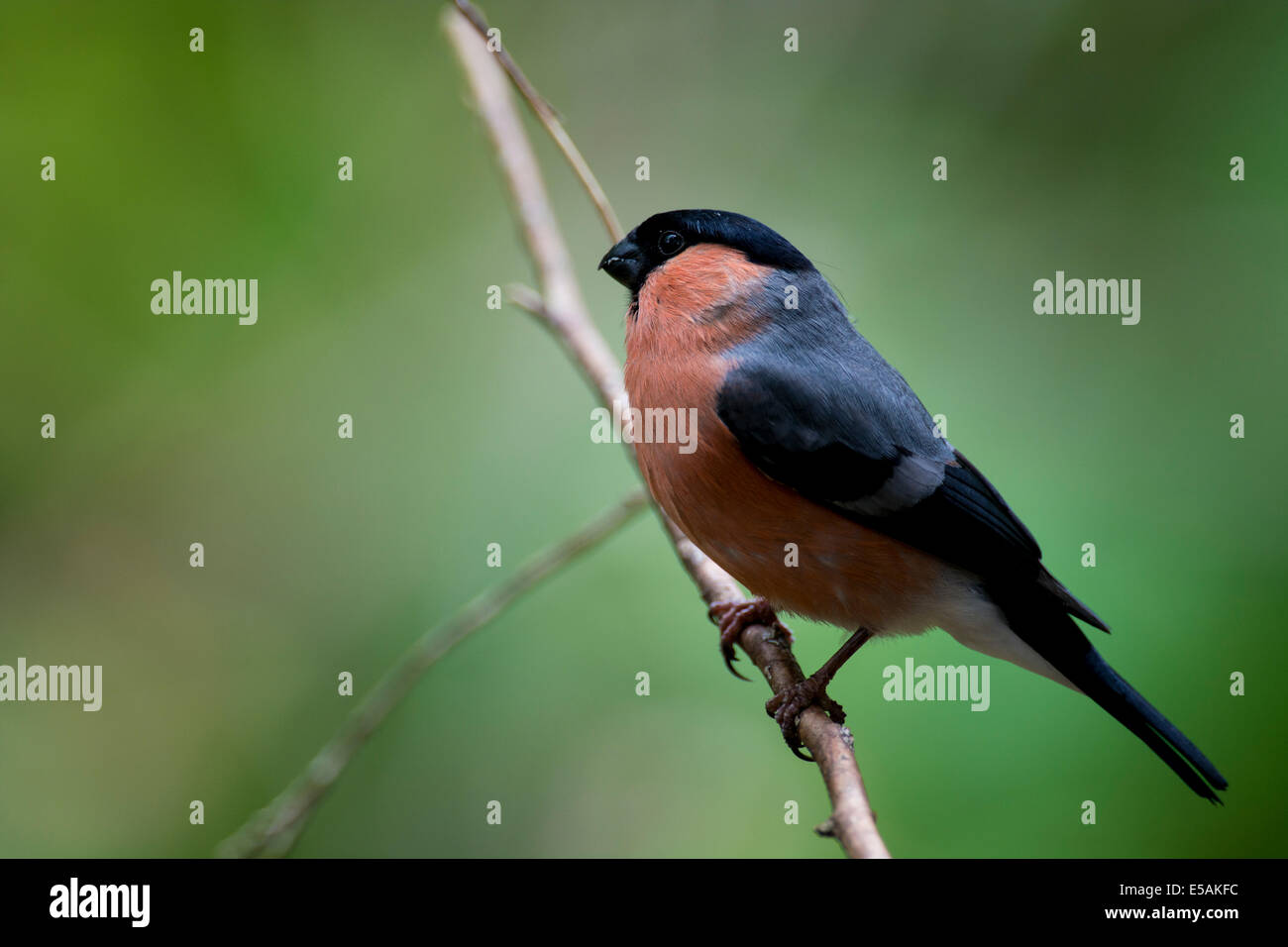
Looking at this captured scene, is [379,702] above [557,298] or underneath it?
underneath

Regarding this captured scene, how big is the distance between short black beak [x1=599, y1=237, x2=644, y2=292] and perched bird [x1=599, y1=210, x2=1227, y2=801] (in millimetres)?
196

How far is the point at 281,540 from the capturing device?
12.2 feet

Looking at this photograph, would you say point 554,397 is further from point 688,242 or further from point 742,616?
point 742,616

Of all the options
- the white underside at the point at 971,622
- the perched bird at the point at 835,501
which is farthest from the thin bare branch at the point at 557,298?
the white underside at the point at 971,622

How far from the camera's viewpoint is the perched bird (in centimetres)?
242

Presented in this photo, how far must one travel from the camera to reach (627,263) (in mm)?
2818

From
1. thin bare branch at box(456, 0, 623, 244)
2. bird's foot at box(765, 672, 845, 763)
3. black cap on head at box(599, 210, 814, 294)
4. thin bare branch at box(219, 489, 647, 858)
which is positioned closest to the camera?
thin bare branch at box(219, 489, 647, 858)

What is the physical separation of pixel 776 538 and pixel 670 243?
0.86 m

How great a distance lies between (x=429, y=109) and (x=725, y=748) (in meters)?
2.81

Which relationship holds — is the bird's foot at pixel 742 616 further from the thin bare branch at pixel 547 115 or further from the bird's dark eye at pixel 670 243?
the thin bare branch at pixel 547 115

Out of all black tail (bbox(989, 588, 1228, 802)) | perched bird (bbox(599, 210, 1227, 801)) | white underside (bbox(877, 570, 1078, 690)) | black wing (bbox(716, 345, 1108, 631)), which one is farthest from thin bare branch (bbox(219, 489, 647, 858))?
black tail (bbox(989, 588, 1228, 802))

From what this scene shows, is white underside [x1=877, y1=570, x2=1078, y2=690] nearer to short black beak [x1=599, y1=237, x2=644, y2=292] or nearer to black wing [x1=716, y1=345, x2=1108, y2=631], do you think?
black wing [x1=716, y1=345, x2=1108, y2=631]

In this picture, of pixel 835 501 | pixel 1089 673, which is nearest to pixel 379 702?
pixel 835 501
